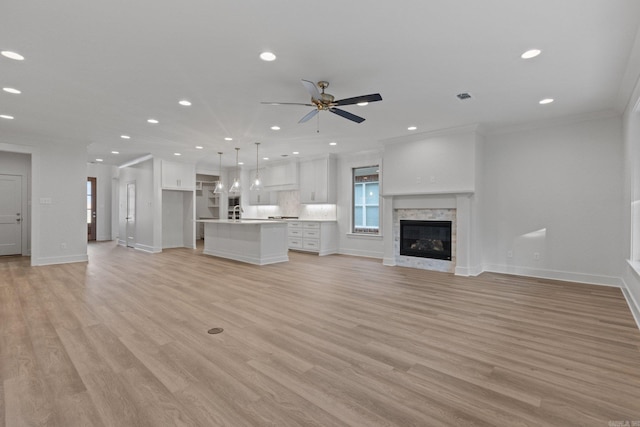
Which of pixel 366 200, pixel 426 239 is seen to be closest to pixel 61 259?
pixel 366 200

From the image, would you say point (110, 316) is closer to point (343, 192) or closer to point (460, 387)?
point (460, 387)

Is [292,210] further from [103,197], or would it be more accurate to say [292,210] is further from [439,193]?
[103,197]

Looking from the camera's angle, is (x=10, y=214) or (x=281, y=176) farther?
(x=281, y=176)

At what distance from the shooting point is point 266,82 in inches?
145

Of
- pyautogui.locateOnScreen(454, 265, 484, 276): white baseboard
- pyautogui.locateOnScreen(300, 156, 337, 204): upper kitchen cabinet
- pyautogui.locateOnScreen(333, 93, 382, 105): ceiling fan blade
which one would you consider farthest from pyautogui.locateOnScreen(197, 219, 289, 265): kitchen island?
pyautogui.locateOnScreen(333, 93, 382, 105): ceiling fan blade

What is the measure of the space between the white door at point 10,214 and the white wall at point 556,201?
36.8ft

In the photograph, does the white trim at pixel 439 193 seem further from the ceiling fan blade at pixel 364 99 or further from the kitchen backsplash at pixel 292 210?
the ceiling fan blade at pixel 364 99

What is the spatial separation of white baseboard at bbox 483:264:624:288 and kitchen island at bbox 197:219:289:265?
4370 millimetres

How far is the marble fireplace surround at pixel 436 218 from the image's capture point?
5.63 meters

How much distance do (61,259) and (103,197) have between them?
5737 mm

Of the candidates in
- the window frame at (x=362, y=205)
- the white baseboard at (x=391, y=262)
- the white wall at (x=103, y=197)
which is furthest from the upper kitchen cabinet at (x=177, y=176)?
the white baseboard at (x=391, y=262)

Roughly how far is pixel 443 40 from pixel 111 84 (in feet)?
12.6

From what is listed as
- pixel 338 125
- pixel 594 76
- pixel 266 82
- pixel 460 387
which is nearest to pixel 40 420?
pixel 460 387

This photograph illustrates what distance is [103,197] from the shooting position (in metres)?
11.6
